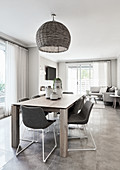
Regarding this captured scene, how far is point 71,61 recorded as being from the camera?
9086 mm

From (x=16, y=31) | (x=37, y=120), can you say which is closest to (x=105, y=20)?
(x=16, y=31)

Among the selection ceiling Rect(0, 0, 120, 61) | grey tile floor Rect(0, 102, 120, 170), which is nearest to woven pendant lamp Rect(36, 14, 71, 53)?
ceiling Rect(0, 0, 120, 61)

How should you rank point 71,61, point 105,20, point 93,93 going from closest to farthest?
point 105,20 < point 93,93 < point 71,61

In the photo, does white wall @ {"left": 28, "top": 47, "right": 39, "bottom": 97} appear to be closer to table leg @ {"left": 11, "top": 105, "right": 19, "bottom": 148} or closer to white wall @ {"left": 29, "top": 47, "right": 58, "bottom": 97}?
white wall @ {"left": 29, "top": 47, "right": 58, "bottom": 97}

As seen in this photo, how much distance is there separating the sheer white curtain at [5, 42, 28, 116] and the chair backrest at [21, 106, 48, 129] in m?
2.68

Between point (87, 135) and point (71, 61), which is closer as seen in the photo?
point (87, 135)

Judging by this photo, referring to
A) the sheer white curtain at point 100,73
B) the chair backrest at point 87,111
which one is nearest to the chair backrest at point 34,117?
the chair backrest at point 87,111

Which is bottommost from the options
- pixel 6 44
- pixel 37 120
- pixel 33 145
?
pixel 33 145

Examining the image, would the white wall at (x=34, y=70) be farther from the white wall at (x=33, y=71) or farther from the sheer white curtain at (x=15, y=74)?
the sheer white curtain at (x=15, y=74)

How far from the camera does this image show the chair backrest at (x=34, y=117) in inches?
74.5

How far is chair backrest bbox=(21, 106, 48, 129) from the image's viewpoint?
189 centimetres

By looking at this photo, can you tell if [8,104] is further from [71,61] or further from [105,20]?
[71,61]

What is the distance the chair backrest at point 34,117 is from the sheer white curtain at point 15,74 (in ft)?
8.79

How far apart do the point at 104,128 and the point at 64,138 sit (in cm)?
166
